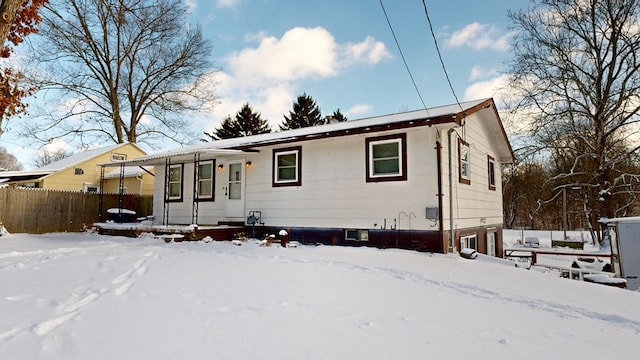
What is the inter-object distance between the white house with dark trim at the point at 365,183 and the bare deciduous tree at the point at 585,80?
5.84 meters

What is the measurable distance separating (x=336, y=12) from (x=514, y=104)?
1204 centimetres

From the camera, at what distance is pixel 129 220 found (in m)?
14.9

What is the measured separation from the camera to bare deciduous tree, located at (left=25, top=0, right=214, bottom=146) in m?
21.4

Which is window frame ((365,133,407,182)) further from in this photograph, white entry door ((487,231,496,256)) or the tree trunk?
the tree trunk

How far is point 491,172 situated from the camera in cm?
1272

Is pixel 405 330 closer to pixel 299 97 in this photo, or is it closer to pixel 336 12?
pixel 336 12

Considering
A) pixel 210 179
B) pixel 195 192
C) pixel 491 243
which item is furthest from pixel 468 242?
pixel 195 192

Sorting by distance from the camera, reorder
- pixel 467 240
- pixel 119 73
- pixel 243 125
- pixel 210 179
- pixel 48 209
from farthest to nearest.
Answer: pixel 243 125, pixel 119 73, pixel 48 209, pixel 210 179, pixel 467 240

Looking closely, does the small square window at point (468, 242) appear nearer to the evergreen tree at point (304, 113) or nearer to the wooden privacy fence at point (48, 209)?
the wooden privacy fence at point (48, 209)

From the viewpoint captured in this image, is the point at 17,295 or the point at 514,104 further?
the point at 514,104

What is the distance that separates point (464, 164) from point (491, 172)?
3.47 metres

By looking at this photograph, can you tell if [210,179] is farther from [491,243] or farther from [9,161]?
[9,161]

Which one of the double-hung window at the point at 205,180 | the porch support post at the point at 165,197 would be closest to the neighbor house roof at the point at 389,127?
the porch support post at the point at 165,197

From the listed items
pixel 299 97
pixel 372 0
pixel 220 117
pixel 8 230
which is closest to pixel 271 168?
pixel 372 0
